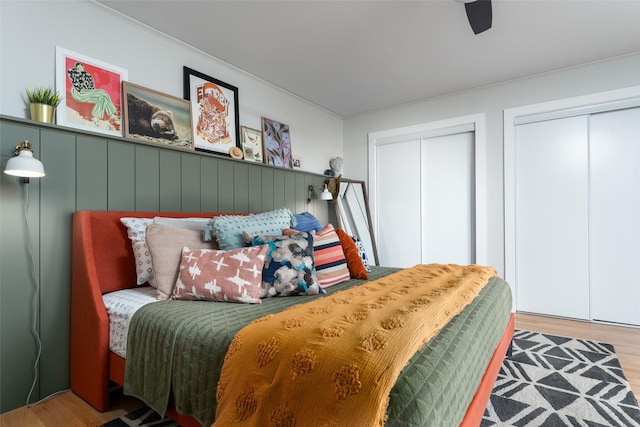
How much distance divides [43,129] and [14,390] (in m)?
1.34

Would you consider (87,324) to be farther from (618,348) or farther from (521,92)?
(521,92)

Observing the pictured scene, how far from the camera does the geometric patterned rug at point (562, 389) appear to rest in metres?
1.52

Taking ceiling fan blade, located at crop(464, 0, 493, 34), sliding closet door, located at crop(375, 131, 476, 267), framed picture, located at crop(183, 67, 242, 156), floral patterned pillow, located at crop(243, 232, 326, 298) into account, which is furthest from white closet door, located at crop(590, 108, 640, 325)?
framed picture, located at crop(183, 67, 242, 156)

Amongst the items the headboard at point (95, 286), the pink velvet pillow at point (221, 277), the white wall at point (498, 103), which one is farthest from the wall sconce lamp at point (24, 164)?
the white wall at point (498, 103)

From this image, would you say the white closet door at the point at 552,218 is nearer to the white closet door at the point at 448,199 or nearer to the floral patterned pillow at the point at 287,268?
the white closet door at the point at 448,199

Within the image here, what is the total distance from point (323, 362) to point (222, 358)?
0.41 m

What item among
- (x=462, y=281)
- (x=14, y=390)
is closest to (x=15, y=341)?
(x=14, y=390)

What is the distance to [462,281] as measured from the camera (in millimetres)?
1722

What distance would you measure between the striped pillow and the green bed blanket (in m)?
0.37

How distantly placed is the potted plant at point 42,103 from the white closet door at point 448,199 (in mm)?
3548

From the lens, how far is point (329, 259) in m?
2.04

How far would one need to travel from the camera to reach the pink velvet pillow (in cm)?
154

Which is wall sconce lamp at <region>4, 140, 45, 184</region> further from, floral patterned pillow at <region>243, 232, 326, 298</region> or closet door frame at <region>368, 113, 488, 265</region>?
closet door frame at <region>368, 113, 488, 265</region>

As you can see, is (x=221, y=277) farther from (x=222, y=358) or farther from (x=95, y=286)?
(x=95, y=286)
